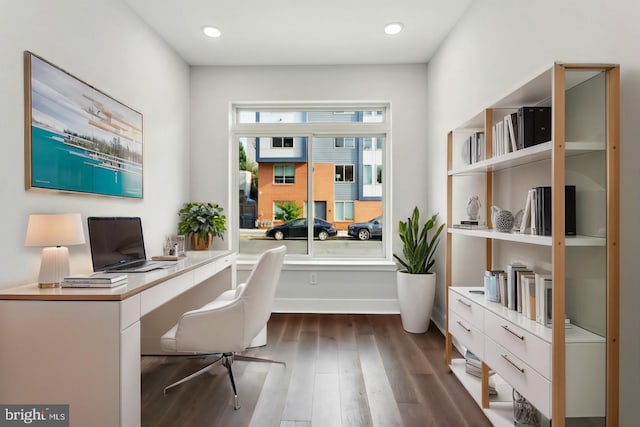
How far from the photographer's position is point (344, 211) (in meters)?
4.29

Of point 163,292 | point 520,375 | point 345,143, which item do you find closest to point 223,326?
point 163,292

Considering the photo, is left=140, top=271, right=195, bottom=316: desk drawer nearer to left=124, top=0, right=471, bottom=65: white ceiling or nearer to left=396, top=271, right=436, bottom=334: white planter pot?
left=396, top=271, right=436, bottom=334: white planter pot

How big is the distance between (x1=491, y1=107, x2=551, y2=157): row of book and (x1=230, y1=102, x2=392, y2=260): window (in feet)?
7.80

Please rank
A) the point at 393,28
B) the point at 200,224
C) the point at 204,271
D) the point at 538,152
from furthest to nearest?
the point at 200,224 < the point at 393,28 < the point at 204,271 < the point at 538,152

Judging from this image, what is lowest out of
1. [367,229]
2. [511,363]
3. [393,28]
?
[511,363]

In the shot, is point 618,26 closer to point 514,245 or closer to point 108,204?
point 514,245

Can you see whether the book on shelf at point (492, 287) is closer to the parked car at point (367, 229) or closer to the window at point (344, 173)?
the parked car at point (367, 229)

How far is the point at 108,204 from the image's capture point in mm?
2535

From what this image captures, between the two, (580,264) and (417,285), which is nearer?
(580,264)

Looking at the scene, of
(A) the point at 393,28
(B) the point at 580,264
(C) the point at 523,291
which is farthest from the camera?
(A) the point at 393,28

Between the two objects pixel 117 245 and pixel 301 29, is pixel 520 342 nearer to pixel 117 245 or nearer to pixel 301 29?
pixel 117 245

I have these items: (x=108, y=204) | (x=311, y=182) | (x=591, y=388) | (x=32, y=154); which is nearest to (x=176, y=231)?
(x=108, y=204)

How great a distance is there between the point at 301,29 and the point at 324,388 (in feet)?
9.63

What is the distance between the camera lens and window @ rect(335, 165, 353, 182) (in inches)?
168
